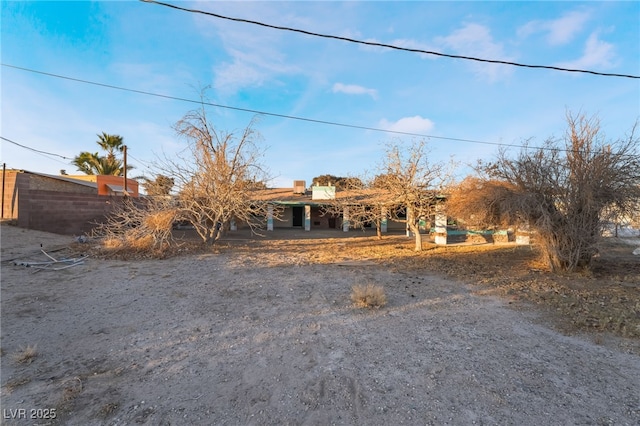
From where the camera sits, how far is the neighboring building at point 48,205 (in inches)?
473

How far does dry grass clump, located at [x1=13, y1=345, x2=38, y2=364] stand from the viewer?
10.9 feet

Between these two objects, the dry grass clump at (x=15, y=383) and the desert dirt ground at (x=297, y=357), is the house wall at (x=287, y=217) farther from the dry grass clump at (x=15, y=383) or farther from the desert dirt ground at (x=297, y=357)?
the dry grass clump at (x=15, y=383)

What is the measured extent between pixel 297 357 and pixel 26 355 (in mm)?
3284

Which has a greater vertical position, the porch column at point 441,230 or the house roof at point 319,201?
the house roof at point 319,201

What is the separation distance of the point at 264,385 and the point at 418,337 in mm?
2377

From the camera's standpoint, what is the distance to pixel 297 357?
352 cm

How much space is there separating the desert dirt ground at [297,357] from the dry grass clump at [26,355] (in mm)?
22

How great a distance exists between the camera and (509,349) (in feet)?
12.5

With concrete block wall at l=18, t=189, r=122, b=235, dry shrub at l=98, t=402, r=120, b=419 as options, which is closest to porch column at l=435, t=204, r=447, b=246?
dry shrub at l=98, t=402, r=120, b=419

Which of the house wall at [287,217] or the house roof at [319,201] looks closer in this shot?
the house roof at [319,201]

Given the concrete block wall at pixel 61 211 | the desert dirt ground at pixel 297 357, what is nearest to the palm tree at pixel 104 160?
the concrete block wall at pixel 61 211

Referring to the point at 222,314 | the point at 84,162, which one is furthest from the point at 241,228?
the point at 222,314

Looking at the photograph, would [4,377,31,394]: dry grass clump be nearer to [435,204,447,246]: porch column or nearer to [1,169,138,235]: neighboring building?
[1,169,138,235]: neighboring building

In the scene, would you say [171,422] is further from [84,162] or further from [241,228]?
[84,162]
